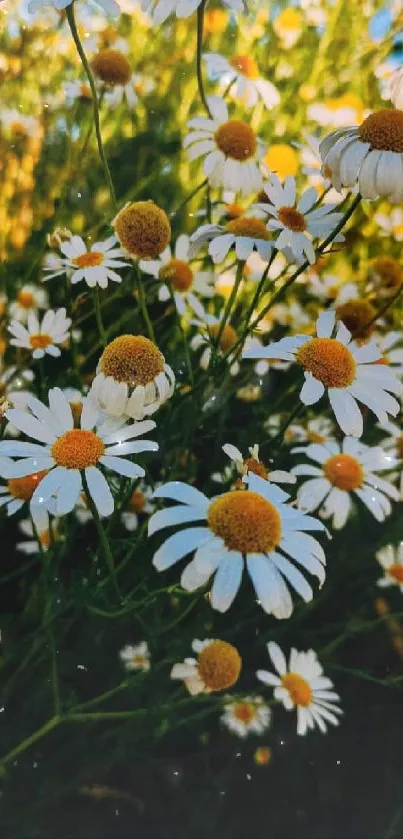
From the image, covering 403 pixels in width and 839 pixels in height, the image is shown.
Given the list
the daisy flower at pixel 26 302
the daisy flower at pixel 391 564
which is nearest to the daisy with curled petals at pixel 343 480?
the daisy flower at pixel 391 564

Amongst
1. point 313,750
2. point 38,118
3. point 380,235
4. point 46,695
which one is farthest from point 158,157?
point 313,750

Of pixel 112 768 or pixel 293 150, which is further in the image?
pixel 293 150

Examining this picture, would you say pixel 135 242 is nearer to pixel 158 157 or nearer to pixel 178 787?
pixel 158 157

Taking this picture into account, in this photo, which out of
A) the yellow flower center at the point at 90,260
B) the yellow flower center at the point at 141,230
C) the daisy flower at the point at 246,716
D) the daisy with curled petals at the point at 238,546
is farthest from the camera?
the daisy flower at the point at 246,716

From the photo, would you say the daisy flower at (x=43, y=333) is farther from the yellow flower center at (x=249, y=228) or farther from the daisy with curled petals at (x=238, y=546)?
the daisy with curled petals at (x=238, y=546)

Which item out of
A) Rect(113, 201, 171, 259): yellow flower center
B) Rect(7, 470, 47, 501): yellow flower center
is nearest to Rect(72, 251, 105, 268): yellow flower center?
Rect(113, 201, 171, 259): yellow flower center

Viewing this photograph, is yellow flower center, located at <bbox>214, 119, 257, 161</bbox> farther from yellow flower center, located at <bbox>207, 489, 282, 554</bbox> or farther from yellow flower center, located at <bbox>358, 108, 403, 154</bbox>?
yellow flower center, located at <bbox>207, 489, 282, 554</bbox>
